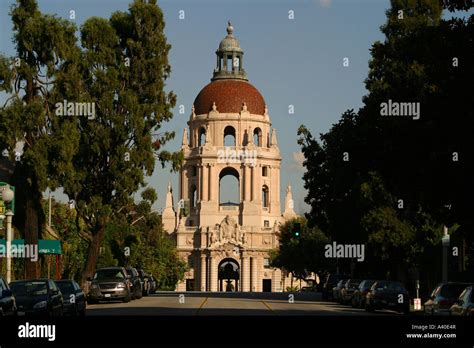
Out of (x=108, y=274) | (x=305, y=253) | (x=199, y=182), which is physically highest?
(x=199, y=182)

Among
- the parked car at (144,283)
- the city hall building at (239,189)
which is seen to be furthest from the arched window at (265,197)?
the parked car at (144,283)

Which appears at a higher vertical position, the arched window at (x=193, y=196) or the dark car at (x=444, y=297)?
the arched window at (x=193, y=196)

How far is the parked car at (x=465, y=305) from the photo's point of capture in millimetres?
27609

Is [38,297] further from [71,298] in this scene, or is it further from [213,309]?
[213,309]

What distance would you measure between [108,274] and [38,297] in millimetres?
23756

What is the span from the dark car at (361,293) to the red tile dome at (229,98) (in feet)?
396

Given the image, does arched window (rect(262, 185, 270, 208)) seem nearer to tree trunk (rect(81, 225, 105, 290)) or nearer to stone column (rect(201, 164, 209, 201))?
stone column (rect(201, 164, 209, 201))

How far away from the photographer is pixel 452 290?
1315 inches

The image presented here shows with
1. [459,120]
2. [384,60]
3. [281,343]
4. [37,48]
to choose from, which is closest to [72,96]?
[37,48]

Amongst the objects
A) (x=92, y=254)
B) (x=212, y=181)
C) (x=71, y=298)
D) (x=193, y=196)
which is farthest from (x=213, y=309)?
(x=193, y=196)

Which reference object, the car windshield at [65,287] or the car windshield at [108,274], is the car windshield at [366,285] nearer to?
the car windshield at [108,274]

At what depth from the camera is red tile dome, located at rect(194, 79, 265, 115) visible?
6786 inches

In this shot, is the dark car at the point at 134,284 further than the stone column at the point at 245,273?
No

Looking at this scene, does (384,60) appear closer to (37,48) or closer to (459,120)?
(37,48)
